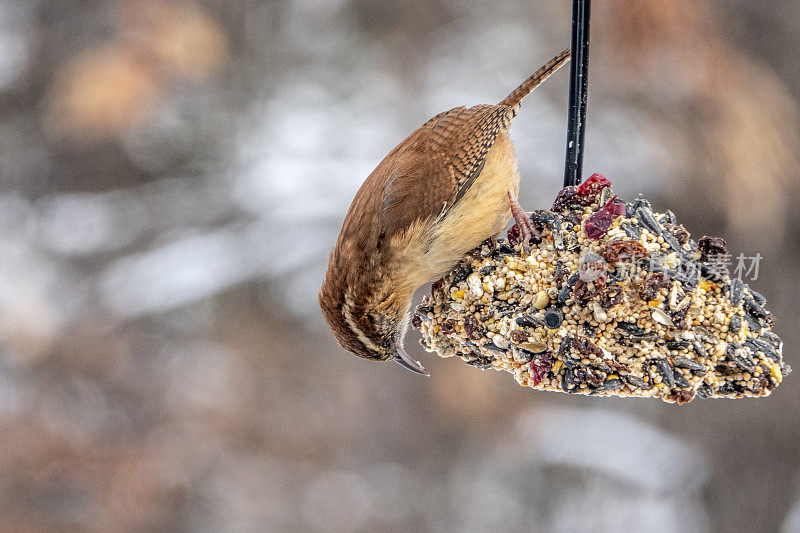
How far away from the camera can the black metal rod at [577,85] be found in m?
1.99

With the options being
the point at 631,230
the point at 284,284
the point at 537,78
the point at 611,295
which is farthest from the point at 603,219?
the point at 284,284

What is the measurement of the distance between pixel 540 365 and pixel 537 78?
45.6 inches

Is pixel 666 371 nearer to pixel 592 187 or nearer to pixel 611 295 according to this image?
pixel 611 295

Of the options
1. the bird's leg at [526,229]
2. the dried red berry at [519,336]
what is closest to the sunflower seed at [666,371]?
the dried red berry at [519,336]

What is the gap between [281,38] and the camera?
5836mm

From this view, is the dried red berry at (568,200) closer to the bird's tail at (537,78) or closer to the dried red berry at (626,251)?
the dried red berry at (626,251)

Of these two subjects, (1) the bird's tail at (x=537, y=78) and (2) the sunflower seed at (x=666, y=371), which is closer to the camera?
(2) the sunflower seed at (x=666, y=371)

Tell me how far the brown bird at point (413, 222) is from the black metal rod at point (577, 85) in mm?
232

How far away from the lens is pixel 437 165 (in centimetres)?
254

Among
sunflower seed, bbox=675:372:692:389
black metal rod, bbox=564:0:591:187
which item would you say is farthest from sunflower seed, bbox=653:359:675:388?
black metal rod, bbox=564:0:591:187

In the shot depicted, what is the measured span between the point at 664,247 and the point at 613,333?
0.28 meters

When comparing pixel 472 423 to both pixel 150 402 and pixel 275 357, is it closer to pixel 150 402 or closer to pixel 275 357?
pixel 275 357

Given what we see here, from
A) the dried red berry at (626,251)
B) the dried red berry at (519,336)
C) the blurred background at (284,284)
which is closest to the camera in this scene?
the dried red berry at (626,251)

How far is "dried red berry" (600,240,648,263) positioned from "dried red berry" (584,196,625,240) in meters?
0.08
